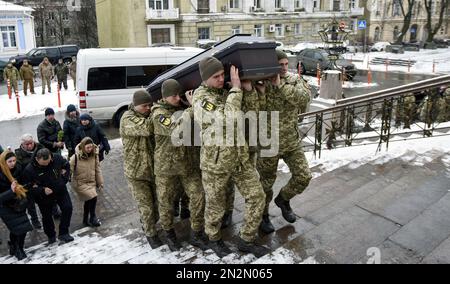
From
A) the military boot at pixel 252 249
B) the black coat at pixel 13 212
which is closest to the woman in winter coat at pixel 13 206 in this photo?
the black coat at pixel 13 212

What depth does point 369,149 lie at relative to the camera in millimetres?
6660

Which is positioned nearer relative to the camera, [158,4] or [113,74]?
[113,74]

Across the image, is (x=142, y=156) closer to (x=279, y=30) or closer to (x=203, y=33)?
(x=203, y=33)

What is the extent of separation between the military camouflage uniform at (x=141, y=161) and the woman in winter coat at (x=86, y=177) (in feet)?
4.17

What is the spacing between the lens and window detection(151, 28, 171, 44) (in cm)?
3303

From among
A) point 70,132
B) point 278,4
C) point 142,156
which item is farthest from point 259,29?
point 142,156

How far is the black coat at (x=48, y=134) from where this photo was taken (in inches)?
271

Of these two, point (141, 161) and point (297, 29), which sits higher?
point (297, 29)

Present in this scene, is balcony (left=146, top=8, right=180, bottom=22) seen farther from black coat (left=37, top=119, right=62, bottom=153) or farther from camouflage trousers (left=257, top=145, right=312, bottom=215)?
camouflage trousers (left=257, top=145, right=312, bottom=215)

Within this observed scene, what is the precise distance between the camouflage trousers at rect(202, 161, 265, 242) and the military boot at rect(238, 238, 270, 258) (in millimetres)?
55

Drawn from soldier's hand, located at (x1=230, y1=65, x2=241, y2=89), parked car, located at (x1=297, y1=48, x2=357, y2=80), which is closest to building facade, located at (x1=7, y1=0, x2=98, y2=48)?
parked car, located at (x1=297, y1=48, x2=357, y2=80)

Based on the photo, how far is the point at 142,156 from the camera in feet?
13.6

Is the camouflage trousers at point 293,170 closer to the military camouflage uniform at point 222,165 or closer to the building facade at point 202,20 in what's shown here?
the military camouflage uniform at point 222,165

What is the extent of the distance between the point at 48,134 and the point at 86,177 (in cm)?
214
